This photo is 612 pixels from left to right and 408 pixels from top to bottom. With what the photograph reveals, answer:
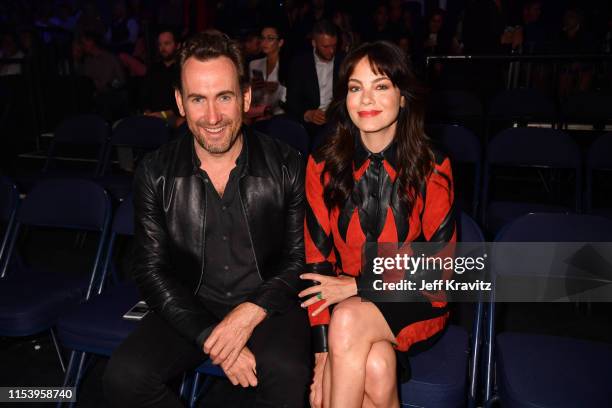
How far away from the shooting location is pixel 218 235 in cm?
199

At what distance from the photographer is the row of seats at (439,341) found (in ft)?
5.44

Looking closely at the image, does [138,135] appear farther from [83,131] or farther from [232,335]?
[232,335]

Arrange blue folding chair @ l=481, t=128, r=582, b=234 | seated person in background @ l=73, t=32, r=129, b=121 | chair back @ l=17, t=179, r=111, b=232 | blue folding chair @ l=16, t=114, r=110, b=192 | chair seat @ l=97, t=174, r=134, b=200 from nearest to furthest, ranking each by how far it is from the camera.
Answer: chair back @ l=17, t=179, r=111, b=232
blue folding chair @ l=481, t=128, r=582, b=234
chair seat @ l=97, t=174, r=134, b=200
blue folding chair @ l=16, t=114, r=110, b=192
seated person in background @ l=73, t=32, r=129, b=121

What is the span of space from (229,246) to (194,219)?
0.17m

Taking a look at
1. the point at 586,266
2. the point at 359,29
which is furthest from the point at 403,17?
the point at 586,266

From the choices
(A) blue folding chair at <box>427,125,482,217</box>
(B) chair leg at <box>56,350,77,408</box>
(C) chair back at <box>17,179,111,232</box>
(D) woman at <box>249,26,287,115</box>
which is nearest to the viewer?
(B) chair leg at <box>56,350,77,408</box>

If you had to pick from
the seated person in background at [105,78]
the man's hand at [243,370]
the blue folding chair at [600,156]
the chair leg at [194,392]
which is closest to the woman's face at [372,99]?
the man's hand at [243,370]

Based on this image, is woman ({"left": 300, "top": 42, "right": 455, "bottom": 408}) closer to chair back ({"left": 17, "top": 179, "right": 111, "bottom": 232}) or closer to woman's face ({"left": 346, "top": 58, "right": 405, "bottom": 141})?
woman's face ({"left": 346, "top": 58, "right": 405, "bottom": 141})

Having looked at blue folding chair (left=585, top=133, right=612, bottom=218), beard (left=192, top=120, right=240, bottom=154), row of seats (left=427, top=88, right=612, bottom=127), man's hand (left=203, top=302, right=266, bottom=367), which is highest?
row of seats (left=427, top=88, right=612, bottom=127)

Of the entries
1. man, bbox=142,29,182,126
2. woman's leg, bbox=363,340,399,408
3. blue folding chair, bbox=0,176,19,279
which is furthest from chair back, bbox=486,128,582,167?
man, bbox=142,29,182,126

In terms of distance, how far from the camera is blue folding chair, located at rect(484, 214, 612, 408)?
1.61m

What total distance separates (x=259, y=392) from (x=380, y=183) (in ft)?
2.78

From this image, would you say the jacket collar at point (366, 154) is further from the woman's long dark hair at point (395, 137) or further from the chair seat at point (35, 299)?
the chair seat at point (35, 299)

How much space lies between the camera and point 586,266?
7.36 feet
